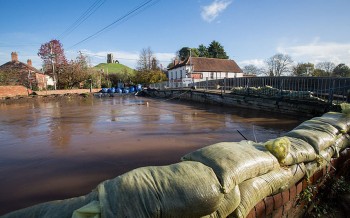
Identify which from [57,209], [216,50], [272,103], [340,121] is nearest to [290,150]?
[340,121]

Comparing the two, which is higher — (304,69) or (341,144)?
(304,69)

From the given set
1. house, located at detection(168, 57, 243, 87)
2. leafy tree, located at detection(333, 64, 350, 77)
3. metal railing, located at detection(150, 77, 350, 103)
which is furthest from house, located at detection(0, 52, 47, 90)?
leafy tree, located at detection(333, 64, 350, 77)

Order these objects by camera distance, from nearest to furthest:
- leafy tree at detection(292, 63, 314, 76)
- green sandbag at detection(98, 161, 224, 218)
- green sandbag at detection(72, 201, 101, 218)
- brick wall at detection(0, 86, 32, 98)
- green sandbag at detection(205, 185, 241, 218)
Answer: green sandbag at detection(72, 201, 101, 218)
green sandbag at detection(98, 161, 224, 218)
green sandbag at detection(205, 185, 241, 218)
brick wall at detection(0, 86, 32, 98)
leafy tree at detection(292, 63, 314, 76)

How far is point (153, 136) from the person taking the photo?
6.28 m

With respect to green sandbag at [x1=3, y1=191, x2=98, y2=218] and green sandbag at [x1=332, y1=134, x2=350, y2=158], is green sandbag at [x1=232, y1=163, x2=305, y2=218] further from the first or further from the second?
Result: green sandbag at [x1=3, y1=191, x2=98, y2=218]

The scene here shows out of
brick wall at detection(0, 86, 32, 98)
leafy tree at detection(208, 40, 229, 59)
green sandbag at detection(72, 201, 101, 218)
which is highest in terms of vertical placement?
leafy tree at detection(208, 40, 229, 59)

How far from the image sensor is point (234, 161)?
215cm

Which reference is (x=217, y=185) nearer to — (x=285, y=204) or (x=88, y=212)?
(x=88, y=212)

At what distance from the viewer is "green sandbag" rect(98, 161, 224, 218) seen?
1569mm

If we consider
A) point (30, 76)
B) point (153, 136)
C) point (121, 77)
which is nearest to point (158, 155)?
point (153, 136)

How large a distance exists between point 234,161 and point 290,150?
99 centimetres

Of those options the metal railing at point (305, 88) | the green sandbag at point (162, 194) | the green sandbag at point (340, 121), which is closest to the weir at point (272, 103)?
the metal railing at point (305, 88)

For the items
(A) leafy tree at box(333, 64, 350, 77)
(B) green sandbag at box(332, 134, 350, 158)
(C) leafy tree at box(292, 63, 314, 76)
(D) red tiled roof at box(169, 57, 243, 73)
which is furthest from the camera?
(C) leafy tree at box(292, 63, 314, 76)

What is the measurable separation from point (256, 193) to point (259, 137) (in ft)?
13.4
